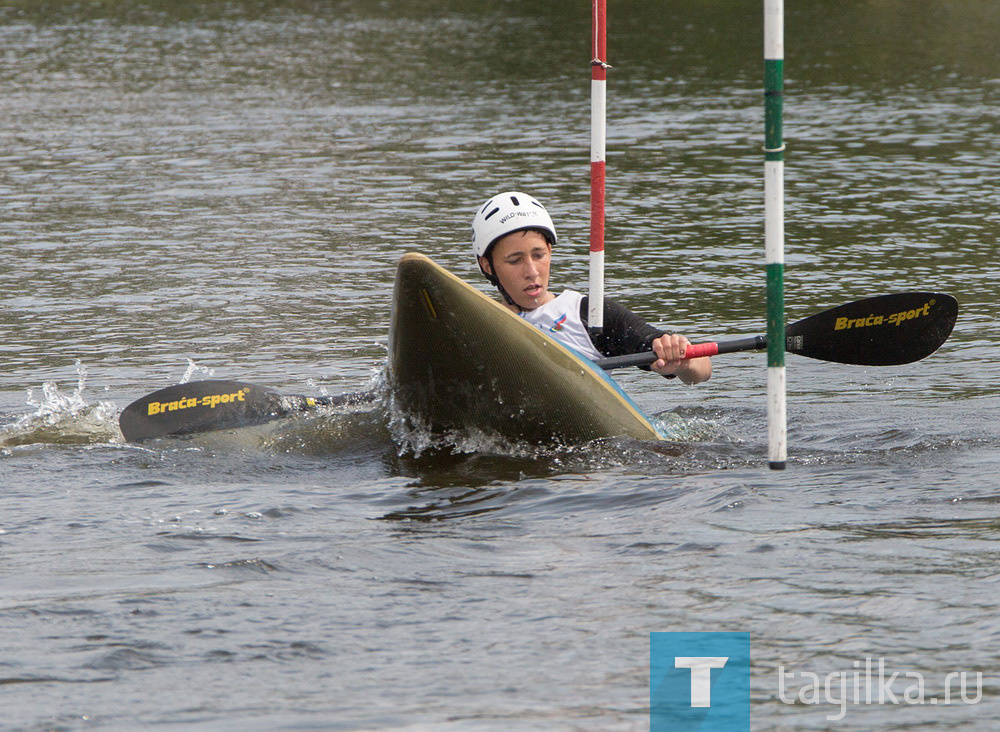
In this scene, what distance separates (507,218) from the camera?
714 centimetres

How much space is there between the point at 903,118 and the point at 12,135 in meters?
13.0

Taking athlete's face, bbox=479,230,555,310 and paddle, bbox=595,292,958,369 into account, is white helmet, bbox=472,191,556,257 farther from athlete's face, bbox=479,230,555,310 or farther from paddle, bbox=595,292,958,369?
paddle, bbox=595,292,958,369

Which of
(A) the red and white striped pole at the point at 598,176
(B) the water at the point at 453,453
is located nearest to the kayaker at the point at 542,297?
(A) the red and white striped pole at the point at 598,176

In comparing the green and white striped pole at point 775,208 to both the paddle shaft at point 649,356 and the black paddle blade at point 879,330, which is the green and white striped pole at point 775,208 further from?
the black paddle blade at point 879,330

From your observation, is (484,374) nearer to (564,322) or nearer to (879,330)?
(564,322)

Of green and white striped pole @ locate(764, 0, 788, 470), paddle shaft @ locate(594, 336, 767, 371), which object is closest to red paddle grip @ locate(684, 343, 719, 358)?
paddle shaft @ locate(594, 336, 767, 371)

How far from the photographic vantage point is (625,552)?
17.6ft

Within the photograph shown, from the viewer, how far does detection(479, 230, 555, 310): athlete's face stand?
720 centimetres

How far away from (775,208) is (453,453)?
208 cm

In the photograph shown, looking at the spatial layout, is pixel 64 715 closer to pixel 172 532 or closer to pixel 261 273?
pixel 172 532

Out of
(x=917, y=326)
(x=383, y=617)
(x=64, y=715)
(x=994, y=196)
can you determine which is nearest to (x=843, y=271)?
(x=994, y=196)
